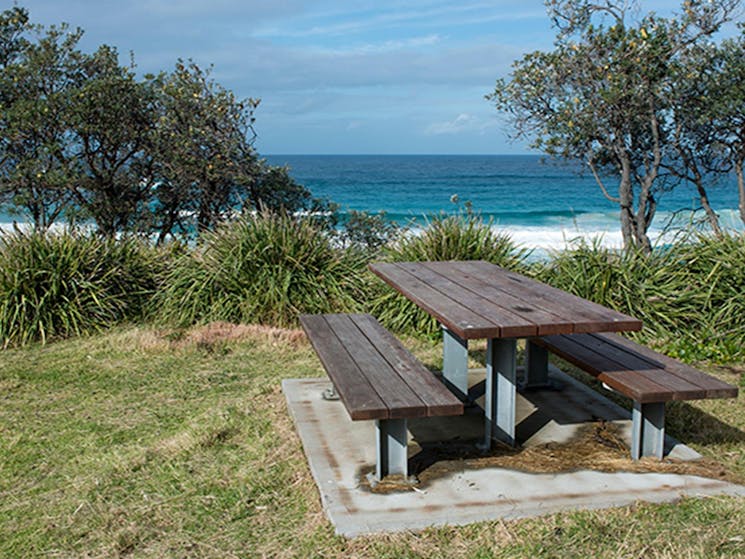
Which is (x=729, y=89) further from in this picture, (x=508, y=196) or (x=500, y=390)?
(x=508, y=196)

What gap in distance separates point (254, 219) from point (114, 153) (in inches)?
121

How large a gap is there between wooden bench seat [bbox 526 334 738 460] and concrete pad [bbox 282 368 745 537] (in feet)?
0.75

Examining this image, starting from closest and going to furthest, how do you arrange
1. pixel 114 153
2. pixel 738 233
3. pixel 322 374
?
pixel 322 374 → pixel 738 233 → pixel 114 153

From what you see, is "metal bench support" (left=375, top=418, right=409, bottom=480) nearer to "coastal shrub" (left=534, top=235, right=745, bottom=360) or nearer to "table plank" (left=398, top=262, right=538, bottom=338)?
"table plank" (left=398, top=262, right=538, bottom=338)

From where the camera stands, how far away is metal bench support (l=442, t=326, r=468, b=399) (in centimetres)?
500

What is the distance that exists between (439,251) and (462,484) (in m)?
4.08

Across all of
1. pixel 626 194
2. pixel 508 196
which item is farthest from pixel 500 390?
pixel 508 196

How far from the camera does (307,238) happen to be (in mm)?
7805

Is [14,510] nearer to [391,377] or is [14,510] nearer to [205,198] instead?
[391,377]

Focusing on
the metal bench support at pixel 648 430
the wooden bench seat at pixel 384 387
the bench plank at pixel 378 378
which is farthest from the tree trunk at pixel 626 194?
the metal bench support at pixel 648 430

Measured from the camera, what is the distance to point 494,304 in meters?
4.12

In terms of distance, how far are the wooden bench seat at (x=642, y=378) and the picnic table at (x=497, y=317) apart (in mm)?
338

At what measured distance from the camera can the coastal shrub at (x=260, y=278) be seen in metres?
7.40

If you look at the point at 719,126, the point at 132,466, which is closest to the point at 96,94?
the point at 132,466
